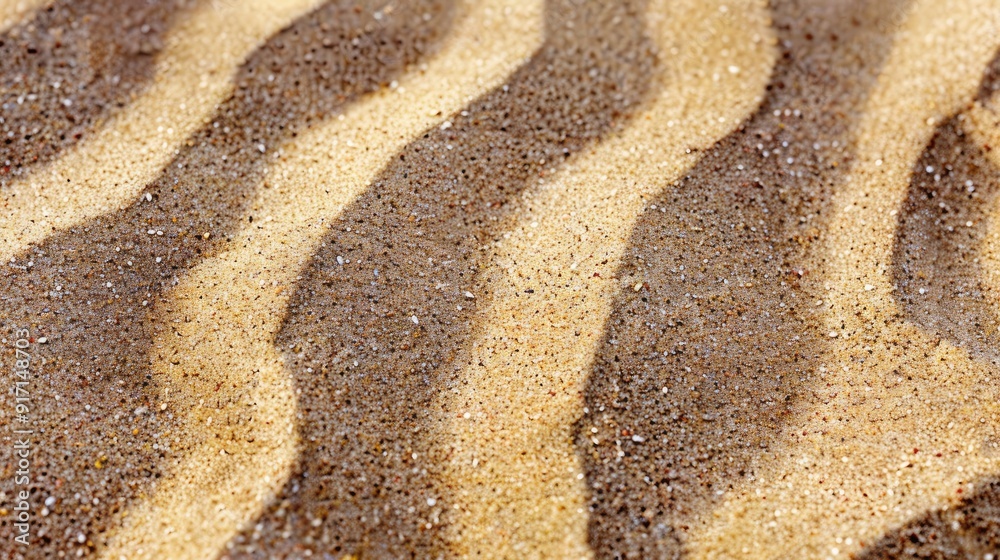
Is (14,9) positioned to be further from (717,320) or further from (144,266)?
(717,320)

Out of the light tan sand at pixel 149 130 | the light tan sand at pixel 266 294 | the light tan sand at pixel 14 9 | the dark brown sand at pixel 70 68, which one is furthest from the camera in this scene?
the light tan sand at pixel 14 9

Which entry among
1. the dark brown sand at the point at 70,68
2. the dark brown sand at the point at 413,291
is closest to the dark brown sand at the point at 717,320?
the dark brown sand at the point at 413,291

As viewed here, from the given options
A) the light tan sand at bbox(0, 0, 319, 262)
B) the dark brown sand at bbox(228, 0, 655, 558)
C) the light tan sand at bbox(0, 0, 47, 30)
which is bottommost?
the dark brown sand at bbox(228, 0, 655, 558)

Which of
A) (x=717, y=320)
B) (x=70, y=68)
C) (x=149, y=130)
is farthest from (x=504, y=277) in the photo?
(x=70, y=68)

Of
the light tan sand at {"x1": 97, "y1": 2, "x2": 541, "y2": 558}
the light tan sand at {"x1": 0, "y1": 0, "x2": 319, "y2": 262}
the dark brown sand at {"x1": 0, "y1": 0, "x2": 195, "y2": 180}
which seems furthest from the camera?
the dark brown sand at {"x1": 0, "y1": 0, "x2": 195, "y2": 180}

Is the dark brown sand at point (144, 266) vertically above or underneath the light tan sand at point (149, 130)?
underneath

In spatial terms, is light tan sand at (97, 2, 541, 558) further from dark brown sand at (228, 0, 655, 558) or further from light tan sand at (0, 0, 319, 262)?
light tan sand at (0, 0, 319, 262)

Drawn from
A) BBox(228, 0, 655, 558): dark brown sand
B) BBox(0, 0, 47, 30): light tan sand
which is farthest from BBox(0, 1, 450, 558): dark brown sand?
BBox(0, 0, 47, 30): light tan sand

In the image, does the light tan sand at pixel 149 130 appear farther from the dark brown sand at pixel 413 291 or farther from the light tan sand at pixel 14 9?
the dark brown sand at pixel 413 291

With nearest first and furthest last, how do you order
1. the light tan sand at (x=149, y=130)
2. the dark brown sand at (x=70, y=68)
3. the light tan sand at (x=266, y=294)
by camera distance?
1. the light tan sand at (x=266, y=294)
2. the light tan sand at (x=149, y=130)
3. the dark brown sand at (x=70, y=68)
